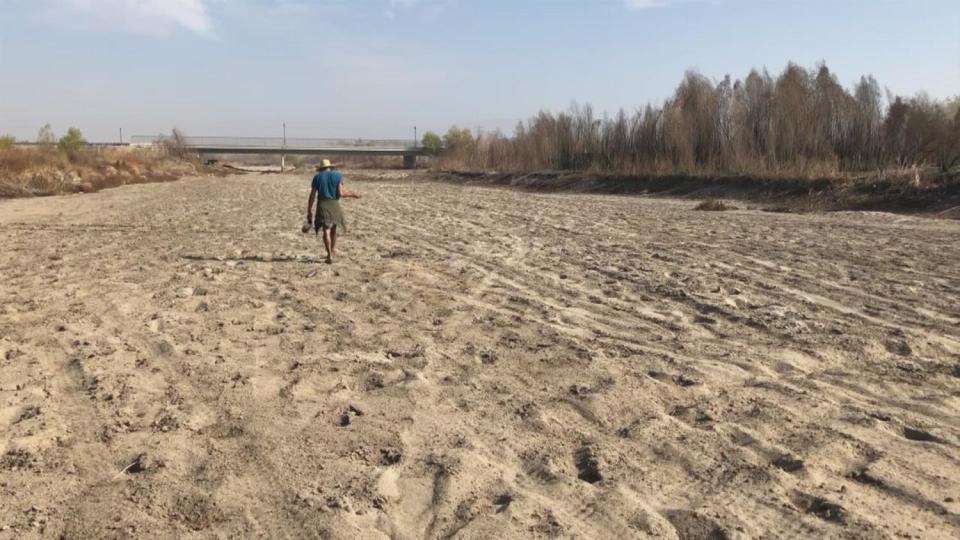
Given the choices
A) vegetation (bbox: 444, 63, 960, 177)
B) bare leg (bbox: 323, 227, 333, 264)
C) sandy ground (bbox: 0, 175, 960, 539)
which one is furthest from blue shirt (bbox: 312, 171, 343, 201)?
vegetation (bbox: 444, 63, 960, 177)

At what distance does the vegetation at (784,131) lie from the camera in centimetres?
2855

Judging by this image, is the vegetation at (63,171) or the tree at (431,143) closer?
the vegetation at (63,171)

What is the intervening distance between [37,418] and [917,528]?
4852 mm

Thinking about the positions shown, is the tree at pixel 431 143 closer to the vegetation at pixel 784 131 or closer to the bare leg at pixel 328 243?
the vegetation at pixel 784 131

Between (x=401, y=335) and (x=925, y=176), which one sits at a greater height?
(x=925, y=176)

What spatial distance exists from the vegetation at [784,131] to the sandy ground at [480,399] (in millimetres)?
20498

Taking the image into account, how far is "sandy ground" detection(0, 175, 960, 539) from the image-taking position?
3572 mm

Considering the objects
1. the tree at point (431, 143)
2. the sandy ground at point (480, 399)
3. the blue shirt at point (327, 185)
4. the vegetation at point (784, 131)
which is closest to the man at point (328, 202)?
the blue shirt at point (327, 185)

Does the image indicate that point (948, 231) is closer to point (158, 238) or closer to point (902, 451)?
point (902, 451)

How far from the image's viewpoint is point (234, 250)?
12195 mm

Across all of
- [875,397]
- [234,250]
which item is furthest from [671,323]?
[234,250]

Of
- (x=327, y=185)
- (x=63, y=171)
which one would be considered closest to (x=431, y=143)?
(x=63, y=171)

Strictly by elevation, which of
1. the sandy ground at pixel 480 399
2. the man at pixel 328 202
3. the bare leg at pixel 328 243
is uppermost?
the man at pixel 328 202

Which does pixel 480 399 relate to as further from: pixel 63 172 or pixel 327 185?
pixel 63 172
